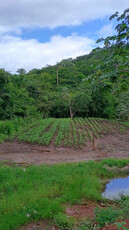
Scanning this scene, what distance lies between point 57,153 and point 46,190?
566 cm

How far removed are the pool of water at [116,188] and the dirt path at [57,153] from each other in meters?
2.38

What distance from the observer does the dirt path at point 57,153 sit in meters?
10.3

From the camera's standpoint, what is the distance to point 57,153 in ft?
38.7

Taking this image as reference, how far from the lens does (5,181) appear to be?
704 centimetres

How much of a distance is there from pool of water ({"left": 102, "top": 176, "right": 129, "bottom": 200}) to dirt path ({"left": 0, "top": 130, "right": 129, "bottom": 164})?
2.38 metres

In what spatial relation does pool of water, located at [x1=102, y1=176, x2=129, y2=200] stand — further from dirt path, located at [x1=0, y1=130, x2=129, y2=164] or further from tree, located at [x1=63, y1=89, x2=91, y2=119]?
tree, located at [x1=63, y1=89, x2=91, y2=119]

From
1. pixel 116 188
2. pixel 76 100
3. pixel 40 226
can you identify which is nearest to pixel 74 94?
pixel 76 100

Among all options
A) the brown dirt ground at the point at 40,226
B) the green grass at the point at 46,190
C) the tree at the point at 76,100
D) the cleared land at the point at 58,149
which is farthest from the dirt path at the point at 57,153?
the tree at the point at 76,100

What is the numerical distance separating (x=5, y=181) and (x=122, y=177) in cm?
477

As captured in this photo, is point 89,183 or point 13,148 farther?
point 13,148

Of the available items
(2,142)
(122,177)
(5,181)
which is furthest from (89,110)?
(5,181)

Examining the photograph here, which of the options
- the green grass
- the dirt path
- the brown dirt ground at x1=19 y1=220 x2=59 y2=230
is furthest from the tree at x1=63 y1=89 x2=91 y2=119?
the brown dirt ground at x1=19 y1=220 x2=59 y2=230

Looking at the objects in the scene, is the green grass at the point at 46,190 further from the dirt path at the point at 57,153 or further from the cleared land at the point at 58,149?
the cleared land at the point at 58,149

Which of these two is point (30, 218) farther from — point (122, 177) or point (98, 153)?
point (98, 153)
